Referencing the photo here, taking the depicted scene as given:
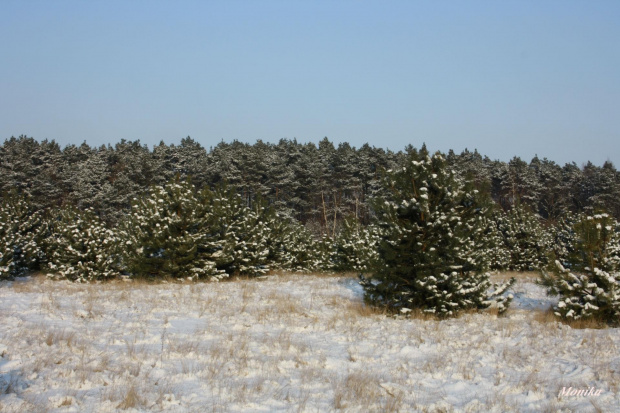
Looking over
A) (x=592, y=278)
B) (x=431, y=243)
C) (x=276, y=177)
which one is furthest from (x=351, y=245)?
(x=276, y=177)

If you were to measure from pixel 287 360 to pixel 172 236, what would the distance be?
11.7 metres

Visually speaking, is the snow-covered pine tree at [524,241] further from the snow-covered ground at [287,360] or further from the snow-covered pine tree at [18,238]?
the snow-covered pine tree at [18,238]

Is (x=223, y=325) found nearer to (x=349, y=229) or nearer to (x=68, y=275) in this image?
(x=68, y=275)

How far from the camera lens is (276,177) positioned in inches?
2307

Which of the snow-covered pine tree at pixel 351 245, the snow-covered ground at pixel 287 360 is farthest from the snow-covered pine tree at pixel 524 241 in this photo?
the snow-covered ground at pixel 287 360

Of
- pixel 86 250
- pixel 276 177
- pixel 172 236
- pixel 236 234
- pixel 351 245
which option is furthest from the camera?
pixel 276 177

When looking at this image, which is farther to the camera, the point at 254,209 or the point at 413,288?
the point at 254,209

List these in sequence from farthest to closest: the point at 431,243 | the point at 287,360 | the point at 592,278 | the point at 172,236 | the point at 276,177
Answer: the point at 276,177
the point at 172,236
the point at 431,243
the point at 592,278
the point at 287,360

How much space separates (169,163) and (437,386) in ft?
203

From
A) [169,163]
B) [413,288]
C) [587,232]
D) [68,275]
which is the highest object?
[169,163]

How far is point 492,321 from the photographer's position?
9.85 metres

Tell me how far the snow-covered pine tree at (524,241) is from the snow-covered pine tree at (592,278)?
2186 cm

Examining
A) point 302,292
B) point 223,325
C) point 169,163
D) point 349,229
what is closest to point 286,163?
point 169,163

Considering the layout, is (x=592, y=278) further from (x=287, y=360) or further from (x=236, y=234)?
(x=236, y=234)
